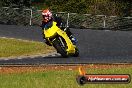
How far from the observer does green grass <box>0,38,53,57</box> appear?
75.3 feet

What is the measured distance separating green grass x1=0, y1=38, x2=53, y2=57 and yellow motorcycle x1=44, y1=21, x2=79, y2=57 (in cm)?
249

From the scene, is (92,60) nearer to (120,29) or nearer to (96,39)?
(96,39)

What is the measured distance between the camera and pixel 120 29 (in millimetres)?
37344

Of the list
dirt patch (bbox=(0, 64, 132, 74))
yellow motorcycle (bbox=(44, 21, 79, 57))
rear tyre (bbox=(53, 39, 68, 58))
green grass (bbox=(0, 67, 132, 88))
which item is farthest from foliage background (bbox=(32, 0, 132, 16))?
green grass (bbox=(0, 67, 132, 88))

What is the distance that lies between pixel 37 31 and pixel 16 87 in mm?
25289

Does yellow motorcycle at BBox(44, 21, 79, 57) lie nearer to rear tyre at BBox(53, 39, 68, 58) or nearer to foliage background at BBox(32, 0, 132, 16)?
rear tyre at BBox(53, 39, 68, 58)

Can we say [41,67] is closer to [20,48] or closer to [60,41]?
[60,41]

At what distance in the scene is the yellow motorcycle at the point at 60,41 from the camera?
20.0 metres

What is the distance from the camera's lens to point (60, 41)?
20.5 meters

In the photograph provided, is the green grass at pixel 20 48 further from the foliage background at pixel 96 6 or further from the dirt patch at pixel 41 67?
the foliage background at pixel 96 6

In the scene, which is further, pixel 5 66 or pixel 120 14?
pixel 120 14

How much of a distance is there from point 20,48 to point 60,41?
438 cm

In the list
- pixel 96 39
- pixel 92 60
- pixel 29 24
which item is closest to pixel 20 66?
pixel 92 60

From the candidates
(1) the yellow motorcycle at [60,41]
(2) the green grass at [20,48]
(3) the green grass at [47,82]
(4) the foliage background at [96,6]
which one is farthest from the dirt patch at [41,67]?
(4) the foliage background at [96,6]
